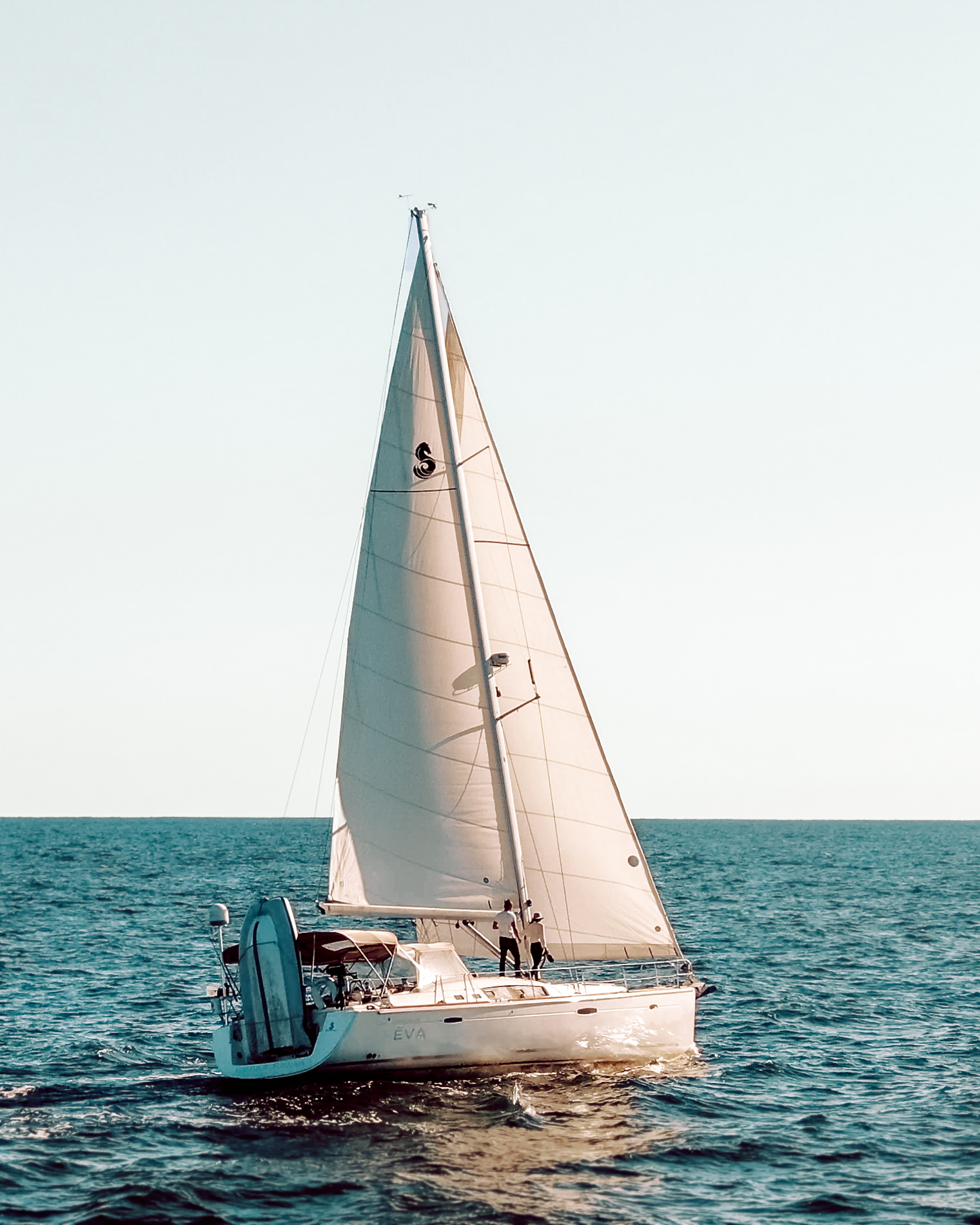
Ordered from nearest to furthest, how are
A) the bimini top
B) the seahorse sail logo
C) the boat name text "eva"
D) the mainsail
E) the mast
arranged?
the boat name text "eva" < the bimini top < the mast < the mainsail < the seahorse sail logo

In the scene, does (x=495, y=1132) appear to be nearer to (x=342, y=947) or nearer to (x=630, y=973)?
(x=342, y=947)

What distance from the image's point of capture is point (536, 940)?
25.4m

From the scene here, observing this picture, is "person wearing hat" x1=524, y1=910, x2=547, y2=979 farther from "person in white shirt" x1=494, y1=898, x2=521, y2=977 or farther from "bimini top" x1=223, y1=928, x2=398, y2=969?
"bimini top" x1=223, y1=928, x2=398, y2=969

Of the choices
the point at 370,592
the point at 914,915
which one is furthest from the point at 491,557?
the point at 914,915

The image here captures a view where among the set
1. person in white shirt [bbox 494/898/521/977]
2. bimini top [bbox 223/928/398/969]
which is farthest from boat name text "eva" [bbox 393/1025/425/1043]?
person in white shirt [bbox 494/898/521/977]

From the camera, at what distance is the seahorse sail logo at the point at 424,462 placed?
26.9 m

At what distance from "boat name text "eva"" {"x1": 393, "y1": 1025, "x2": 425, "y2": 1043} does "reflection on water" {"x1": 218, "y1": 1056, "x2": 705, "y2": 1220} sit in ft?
2.96

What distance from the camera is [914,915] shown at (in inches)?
2391

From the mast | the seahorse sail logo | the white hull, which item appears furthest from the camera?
the seahorse sail logo

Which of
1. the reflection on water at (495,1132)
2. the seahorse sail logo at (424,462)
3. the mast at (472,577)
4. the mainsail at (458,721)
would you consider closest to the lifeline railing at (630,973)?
the mainsail at (458,721)

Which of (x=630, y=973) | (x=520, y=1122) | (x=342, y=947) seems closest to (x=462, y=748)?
(x=342, y=947)

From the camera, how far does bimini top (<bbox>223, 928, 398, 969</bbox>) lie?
23594 millimetres

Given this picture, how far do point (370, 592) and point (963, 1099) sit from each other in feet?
45.7

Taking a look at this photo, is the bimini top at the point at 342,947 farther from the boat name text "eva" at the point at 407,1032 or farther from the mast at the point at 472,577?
the mast at the point at 472,577
